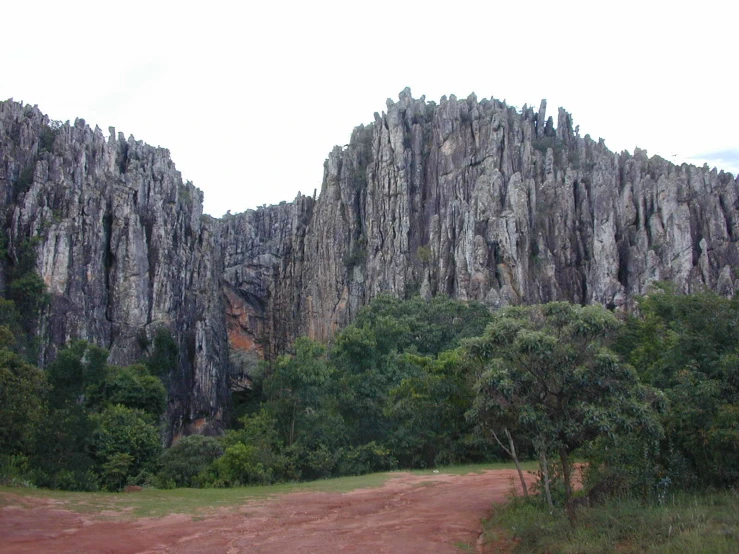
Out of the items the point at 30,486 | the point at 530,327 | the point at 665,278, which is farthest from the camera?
the point at 665,278

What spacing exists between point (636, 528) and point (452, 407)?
32.0 feet

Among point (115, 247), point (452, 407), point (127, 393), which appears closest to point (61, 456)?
point (452, 407)

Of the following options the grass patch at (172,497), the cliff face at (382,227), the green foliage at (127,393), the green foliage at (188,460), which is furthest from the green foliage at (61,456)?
the cliff face at (382,227)

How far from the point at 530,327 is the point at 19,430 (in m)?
15.1

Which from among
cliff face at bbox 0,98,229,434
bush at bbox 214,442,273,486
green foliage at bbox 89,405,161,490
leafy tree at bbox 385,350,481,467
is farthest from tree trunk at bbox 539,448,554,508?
cliff face at bbox 0,98,229,434

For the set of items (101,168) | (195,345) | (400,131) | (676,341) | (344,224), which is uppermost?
(400,131)

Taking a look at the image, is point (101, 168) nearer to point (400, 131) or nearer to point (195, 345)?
point (195, 345)

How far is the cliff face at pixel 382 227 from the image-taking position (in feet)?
171

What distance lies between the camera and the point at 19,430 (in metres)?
19.7

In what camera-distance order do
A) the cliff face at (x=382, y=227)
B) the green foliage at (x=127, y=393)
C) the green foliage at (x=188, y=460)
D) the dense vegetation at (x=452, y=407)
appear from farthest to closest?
the cliff face at (x=382, y=227)
the green foliage at (x=127, y=393)
the green foliage at (x=188, y=460)
the dense vegetation at (x=452, y=407)

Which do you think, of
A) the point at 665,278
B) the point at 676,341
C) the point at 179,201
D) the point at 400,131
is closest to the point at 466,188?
the point at 400,131

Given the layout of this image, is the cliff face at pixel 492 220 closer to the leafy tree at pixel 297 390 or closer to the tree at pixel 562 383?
the leafy tree at pixel 297 390

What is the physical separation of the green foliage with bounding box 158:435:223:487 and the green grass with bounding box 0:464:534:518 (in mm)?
2376

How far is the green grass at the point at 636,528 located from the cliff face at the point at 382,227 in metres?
36.4
